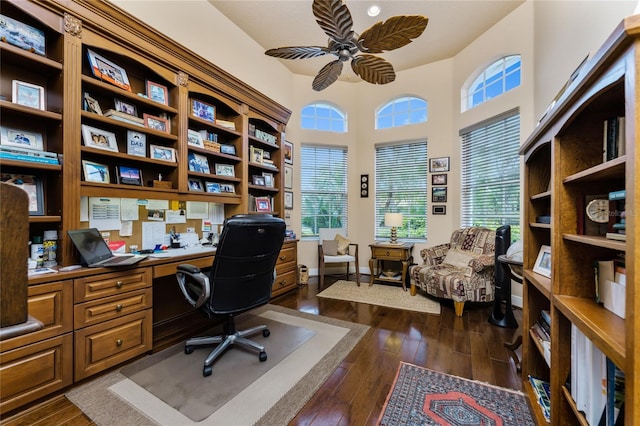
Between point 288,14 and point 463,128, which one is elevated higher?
point 288,14

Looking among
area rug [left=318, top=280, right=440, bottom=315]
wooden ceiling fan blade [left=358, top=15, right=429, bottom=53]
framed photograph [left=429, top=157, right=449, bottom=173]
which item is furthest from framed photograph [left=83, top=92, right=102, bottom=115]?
framed photograph [left=429, top=157, right=449, bottom=173]

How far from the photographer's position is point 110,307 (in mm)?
1792

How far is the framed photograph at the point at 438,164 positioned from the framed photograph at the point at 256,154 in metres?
2.69

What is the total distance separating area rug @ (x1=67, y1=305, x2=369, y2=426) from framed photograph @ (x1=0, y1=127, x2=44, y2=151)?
162 centimetres

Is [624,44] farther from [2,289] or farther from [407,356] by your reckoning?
[407,356]

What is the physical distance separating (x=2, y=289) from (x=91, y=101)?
7.29 feet

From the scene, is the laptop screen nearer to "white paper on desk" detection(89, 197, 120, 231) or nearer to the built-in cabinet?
"white paper on desk" detection(89, 197, 120, 231)

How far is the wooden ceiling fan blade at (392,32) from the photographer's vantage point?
73.5 inches

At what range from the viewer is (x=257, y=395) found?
160 centimetres

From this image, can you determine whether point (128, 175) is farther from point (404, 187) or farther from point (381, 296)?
point (404, 187)

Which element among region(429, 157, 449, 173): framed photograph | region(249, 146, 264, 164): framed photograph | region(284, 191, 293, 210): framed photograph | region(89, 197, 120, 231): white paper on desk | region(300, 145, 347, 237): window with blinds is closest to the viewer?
region(89, 197, 120, 231): white paper on desk

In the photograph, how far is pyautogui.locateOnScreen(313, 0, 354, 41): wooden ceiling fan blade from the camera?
1.84m

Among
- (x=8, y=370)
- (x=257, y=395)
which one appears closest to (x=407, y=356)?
(x=257, y=395)

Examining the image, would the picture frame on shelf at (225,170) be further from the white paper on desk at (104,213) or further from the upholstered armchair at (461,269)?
the upholstered armchair at (461,269)
